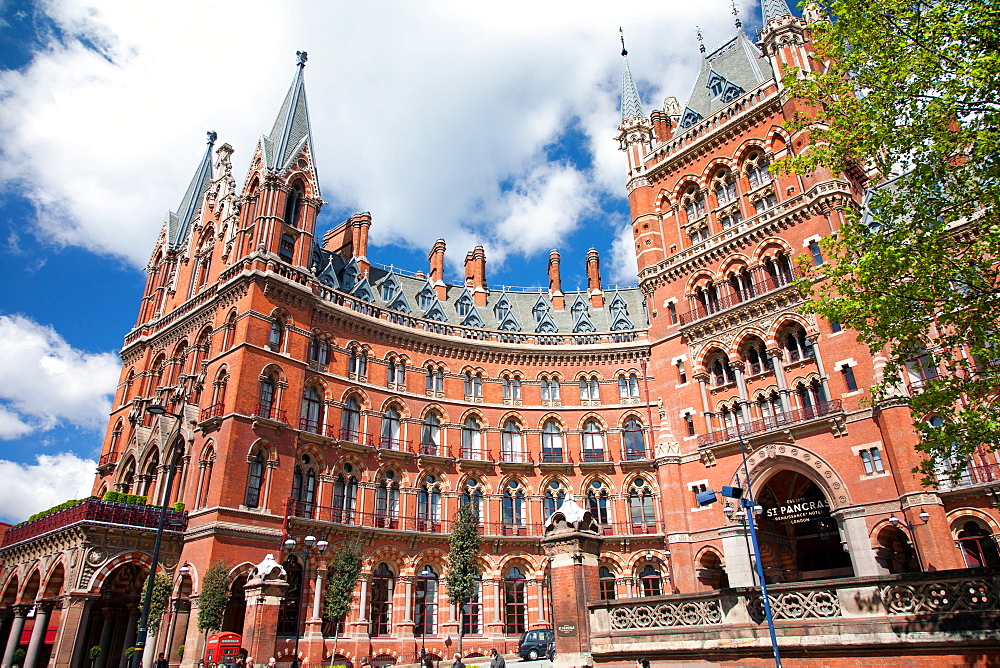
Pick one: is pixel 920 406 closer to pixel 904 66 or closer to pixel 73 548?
pixel 904 66

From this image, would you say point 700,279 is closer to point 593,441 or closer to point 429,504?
point 593,441

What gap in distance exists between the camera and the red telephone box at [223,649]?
73.7 feet

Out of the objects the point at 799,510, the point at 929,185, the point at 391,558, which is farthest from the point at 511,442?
the point at 929,185

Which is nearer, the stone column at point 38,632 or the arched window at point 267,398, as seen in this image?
the stone column at point 38,632

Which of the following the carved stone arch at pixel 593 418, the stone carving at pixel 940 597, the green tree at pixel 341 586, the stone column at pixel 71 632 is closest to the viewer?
the stone carving at pixel 940 597

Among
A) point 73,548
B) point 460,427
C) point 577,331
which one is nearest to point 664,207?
→ point 577,331

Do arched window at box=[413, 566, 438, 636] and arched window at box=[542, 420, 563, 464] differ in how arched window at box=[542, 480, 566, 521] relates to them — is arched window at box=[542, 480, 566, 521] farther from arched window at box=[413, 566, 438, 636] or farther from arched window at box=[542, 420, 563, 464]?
arched window at box=[413, 566, 438, 636]

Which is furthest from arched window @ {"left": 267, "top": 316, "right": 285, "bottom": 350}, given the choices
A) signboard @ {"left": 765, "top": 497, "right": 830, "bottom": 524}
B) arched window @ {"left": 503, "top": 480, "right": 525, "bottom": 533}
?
signboard @ {"left": 765, "top": 497, "right": 830, "bottom": 524}

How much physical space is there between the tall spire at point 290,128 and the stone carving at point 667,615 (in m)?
32.0

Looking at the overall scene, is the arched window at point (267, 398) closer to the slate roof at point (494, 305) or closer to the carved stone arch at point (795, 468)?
the slate roof at point (494, 305)

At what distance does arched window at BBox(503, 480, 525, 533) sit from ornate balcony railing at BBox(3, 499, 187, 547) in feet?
57.5

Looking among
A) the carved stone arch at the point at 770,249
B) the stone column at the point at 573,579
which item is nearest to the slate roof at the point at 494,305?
the carved stone arch at the point at 770,249

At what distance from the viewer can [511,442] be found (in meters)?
41.9

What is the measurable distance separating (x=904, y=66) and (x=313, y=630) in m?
30.6
